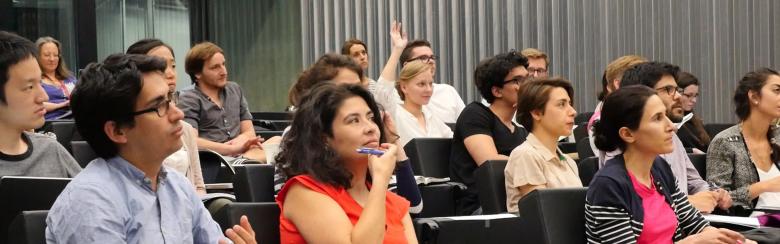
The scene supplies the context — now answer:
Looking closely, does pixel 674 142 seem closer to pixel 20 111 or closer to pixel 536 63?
pixel 536 63

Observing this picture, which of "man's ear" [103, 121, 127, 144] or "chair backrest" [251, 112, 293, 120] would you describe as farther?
"chair backrest" [251, 112, 293, 120]

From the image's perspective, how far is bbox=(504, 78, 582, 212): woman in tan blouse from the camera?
180 inches

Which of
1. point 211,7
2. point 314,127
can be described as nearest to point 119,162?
point 314,127

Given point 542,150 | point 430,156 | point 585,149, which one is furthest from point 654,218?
point 430,156

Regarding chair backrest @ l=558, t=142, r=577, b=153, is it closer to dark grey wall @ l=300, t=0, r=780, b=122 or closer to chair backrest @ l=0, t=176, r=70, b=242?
dark grey wall @ l=300, t=0, r=780, b=122

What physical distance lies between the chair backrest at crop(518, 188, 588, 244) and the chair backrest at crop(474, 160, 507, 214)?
32.8 inches

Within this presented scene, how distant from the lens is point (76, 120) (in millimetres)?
2771

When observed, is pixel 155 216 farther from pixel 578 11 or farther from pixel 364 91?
pixel 578 11

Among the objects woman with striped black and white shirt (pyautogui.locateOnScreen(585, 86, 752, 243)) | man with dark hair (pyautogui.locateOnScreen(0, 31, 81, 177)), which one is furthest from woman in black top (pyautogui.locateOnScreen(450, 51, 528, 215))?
man with dark hair (pyautogui.locateOnScreen(0, 31, 81, 177))

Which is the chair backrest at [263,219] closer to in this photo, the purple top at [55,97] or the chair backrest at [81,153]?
the chair backrest at [81,153]

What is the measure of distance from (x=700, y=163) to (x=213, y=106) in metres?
2.60

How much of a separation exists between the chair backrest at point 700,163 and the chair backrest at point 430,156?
3.96 ft

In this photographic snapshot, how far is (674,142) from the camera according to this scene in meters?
5.15

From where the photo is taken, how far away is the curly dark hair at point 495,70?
19.1 feet
